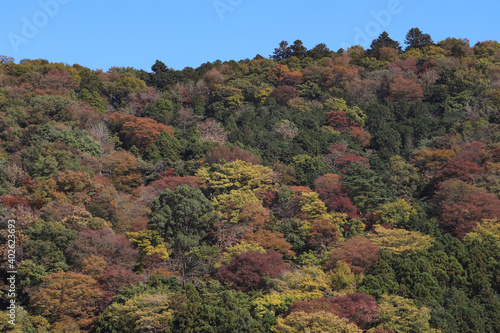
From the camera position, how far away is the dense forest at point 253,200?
3044 cm

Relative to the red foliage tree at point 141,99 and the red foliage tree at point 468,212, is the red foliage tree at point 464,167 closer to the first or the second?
the red foliage tree at point 468,212

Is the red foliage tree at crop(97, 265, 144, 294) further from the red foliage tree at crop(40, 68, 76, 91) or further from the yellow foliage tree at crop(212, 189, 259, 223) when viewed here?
the red foliage tree at crop(40, 68, 76, 91)

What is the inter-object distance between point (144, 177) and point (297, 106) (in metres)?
20.7

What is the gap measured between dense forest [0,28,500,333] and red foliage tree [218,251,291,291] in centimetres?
8

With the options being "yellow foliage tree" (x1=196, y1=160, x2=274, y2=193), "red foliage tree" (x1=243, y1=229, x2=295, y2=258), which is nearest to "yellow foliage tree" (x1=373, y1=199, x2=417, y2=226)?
"red foliage tree" (x1=243, y1=229, x2=295, y2=258)

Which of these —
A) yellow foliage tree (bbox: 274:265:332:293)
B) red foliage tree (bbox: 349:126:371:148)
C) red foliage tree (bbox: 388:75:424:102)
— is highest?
red foliage tree (bbox: 388:75:424:102)

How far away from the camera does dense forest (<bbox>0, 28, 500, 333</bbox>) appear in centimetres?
3044

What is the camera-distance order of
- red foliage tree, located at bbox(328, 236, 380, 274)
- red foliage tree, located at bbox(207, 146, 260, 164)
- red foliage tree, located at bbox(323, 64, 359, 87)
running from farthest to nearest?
red foliage tree, located at bbox(323, 64, 359, 87), red foliage tree, located at bbox(207, 146, 260, 164), red foliage tree, located at bbox(328, 236, 380, 274)

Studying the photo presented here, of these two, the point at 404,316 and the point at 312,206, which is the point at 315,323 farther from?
the point at 312,206

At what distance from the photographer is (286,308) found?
30.1 meters

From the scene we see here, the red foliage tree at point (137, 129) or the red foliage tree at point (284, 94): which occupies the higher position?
the red foliage tree at point (284, 94)

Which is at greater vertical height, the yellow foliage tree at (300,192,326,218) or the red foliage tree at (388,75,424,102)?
the red foliage tree at (388,75,424,102)

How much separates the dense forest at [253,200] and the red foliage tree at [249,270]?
0.25 feet

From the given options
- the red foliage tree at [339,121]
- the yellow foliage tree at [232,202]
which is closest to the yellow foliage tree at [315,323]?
the yellow foliage tree at [232,202]
